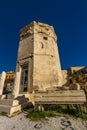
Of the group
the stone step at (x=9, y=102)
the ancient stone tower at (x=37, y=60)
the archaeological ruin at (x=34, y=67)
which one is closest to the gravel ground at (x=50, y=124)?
the stone step at (x=9, y=102)

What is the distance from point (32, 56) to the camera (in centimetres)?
1747

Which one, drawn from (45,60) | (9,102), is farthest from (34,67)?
(9,102)

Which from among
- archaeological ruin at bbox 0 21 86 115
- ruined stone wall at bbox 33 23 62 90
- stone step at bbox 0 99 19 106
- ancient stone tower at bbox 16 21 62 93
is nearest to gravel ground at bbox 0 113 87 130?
stone step at bbox 0 99 19 106

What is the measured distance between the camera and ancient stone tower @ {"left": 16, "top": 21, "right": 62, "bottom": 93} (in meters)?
15.8

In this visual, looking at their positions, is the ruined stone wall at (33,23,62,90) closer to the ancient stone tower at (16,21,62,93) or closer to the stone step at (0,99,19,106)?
the ancient stone tower at (16,21,62,93)

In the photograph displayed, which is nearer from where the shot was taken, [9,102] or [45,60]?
[9,102]

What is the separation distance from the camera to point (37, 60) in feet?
56.2

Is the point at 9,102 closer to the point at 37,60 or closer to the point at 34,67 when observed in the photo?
the point at 34,67

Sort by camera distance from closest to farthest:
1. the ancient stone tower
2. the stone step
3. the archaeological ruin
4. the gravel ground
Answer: the gravel ground, the stone step, the archaeological ruin, the ancient stone tower

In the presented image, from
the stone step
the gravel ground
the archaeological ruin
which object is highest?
the archaeological ruin

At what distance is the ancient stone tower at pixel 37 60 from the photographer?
1581 cm

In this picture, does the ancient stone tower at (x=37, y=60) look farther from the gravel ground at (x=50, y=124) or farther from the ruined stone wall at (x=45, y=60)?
the gravel ground at (x=50, y=124)

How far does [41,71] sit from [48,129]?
11.1 metres

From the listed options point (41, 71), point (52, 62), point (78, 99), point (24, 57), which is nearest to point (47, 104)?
point (78, 99)
